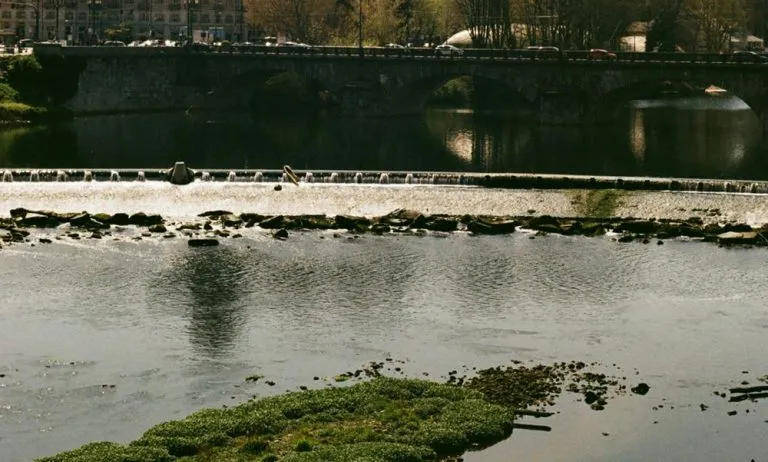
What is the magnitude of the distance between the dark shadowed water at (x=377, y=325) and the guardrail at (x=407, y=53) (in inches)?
2714

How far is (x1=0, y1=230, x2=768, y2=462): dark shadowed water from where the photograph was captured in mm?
51812

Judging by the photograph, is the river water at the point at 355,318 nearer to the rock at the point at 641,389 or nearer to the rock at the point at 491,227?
the rock at the point at 641,389

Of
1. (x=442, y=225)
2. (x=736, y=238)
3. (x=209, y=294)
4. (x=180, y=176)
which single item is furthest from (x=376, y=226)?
(x=180, y=176)

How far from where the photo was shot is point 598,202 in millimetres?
94250

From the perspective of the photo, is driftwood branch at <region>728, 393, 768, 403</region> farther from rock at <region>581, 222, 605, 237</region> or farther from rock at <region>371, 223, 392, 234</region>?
rock at <region>371, 223, 392, 234</region>

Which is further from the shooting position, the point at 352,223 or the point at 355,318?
the point at 352,223

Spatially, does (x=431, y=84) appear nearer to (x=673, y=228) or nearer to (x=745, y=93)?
(x=745, y=93)

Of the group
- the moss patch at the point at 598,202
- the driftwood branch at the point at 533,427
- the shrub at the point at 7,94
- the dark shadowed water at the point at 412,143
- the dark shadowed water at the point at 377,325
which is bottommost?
the driftwood branch at the point at 533,427

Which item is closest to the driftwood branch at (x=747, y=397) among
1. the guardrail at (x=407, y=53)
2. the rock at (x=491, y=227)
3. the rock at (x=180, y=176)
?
the rock at (x=491, y=227)

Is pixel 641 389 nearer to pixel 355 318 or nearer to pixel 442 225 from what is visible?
pixel 355 318

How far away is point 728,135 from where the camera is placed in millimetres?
142625

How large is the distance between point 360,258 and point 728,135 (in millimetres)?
72573

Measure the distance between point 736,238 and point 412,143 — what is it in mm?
57987

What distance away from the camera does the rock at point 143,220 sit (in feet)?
284
